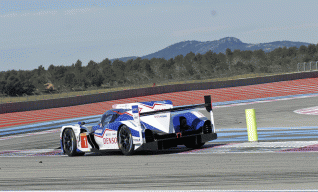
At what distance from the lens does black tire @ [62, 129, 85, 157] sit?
11.0m

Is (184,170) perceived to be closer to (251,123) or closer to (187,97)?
(251,123)

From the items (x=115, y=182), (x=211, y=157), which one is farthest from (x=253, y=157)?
(x=115, y=182)

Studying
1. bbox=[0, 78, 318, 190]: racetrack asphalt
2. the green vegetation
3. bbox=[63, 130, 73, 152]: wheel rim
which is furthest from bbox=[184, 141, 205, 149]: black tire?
the green vegetation

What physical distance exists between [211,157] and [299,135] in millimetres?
4480

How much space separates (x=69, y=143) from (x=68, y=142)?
0.05m

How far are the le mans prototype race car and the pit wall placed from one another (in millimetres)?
27160

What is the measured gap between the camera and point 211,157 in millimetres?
8648

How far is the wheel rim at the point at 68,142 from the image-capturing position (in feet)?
36.7

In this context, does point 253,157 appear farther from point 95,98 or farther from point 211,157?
point 95,98

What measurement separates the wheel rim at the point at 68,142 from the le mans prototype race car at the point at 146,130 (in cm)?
18

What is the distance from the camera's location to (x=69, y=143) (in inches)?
442

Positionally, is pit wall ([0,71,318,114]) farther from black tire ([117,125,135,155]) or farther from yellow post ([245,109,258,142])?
yellow post ([245,109,258,142])

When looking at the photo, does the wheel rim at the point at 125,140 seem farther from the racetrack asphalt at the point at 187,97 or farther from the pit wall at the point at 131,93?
the pit wall at the point at 131,93

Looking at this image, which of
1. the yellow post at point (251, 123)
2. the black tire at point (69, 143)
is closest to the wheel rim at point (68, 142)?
the black tire at point (69, 143)
